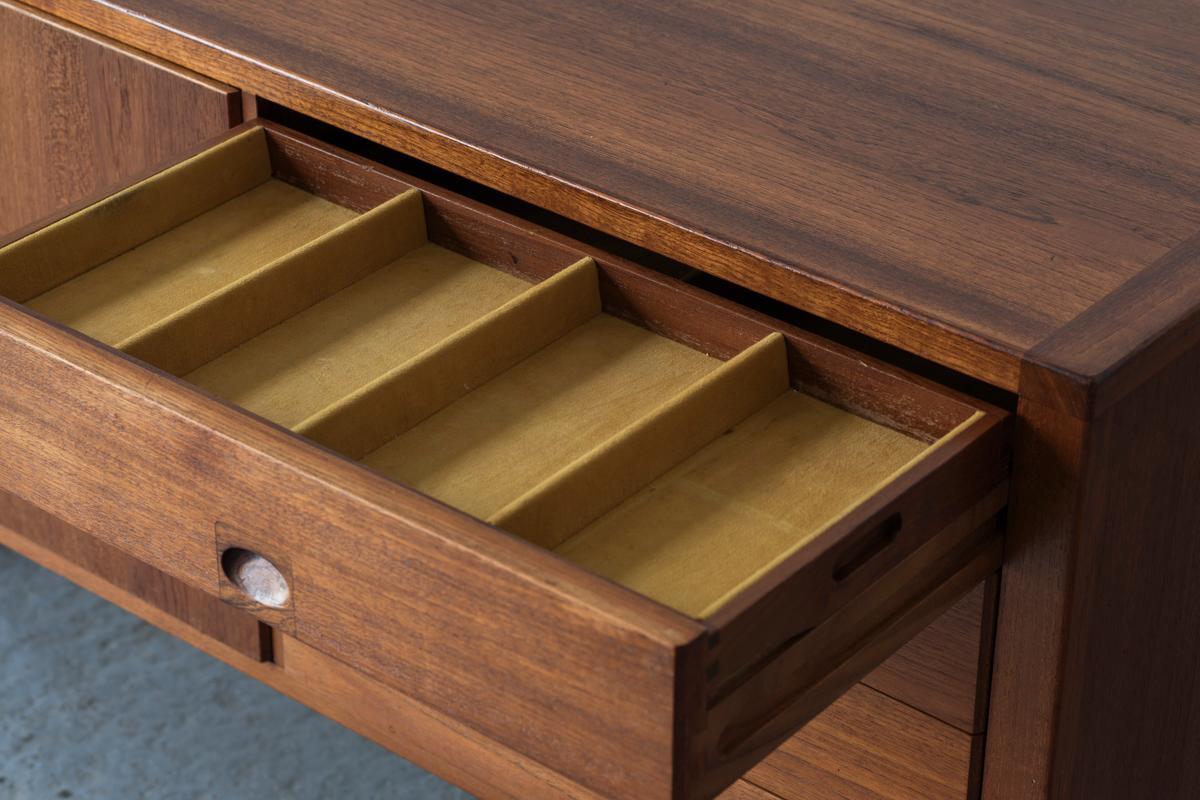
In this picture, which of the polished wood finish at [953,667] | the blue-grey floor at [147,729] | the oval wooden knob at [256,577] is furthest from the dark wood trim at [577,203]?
the blue-grey floor at [147,729]

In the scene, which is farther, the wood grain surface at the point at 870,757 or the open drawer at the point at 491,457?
the wood grain surface at the point at 870,757

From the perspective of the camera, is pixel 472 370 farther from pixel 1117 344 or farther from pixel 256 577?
pixel 1117 344

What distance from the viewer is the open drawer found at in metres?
0.70

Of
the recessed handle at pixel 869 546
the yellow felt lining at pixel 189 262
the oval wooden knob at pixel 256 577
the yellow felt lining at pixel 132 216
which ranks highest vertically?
the yellow felt lining at pixel 132 216

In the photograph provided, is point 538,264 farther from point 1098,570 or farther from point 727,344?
point 1098,570

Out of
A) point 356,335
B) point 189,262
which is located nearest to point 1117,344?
point 356,335

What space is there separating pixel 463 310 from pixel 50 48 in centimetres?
37

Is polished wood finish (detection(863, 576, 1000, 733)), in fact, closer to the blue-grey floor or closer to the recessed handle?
the recessed handle

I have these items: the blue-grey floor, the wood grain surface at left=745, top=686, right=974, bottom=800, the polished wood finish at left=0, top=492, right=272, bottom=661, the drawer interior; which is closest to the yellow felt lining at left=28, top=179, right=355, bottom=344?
the drawer interior

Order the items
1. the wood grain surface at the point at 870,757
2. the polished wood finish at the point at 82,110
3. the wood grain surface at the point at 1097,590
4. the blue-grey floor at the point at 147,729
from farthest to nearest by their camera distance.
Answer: the blue-grey floor at the point at 147,729 → the polished wood finish at the point at 82,110 → the wood grain surface at the point at 870,757 → the wood grain surface at the point at 1097,590

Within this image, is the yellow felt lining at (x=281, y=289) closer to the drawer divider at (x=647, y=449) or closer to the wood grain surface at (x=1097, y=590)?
the drawer divider at (x=647, y=449)

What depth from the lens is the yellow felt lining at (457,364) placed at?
81 centimetres

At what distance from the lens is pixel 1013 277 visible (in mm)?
824

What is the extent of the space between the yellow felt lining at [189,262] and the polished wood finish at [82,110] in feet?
0.24
